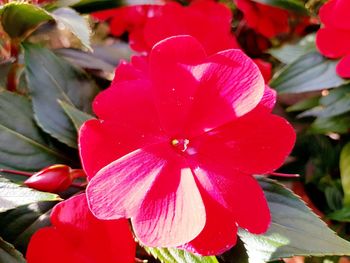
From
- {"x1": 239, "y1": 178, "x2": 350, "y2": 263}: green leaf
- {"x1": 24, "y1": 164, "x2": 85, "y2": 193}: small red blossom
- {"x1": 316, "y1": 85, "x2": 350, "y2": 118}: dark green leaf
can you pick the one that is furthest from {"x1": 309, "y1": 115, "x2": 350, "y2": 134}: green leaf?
{"x1": 24, "y1": 164, "x2": 85, "y2": 193}: small red blossom

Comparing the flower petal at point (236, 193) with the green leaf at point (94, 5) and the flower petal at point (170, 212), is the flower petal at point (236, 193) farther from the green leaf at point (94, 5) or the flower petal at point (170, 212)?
the green leaf at point (94, 5)

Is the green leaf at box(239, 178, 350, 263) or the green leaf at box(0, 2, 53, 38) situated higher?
the green leaf at box(0, 2, 53, 38)

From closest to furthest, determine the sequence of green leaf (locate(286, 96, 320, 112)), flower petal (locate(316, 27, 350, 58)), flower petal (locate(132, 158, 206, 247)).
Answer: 1. flower petal (locate(132, 158, 206, 247))
2. flower petal (locate(316, 27, 350, 58))
3. green leaf (locate(286, 96, 320, 112))

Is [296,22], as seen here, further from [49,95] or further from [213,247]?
[213,247]

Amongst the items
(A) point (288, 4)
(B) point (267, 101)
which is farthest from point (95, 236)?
(A) point (288, 4)

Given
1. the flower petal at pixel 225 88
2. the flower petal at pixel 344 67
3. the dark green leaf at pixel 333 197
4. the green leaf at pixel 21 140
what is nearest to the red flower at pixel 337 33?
the flower petal at pixel 344 67

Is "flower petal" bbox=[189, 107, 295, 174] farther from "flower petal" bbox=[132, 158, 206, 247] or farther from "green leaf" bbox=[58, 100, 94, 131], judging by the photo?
"green leaf" bbox=[58, 100, 94, 131]
